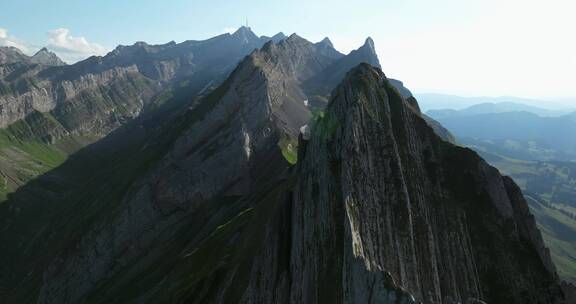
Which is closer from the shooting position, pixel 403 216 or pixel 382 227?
pixel 382 227

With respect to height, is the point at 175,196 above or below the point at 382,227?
below

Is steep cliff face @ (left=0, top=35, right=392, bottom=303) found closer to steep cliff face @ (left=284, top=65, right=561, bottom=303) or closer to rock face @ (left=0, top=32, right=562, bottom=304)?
rock face @ (left=0, top=32, right=562, bottom=304)

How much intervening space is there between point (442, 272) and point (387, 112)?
77.8 feet

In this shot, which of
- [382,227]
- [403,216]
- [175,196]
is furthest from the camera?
[175,196]

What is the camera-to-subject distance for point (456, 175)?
65000 mm

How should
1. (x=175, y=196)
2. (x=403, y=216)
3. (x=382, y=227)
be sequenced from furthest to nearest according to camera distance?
(x=175, y=196) < (x=403, y=216) < (x=382, y=227)

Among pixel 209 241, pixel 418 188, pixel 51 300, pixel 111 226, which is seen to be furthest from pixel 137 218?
pixel 418 188

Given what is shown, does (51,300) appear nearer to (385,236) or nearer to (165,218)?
(165,218)

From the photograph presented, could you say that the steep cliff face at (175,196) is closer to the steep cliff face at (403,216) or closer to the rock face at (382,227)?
the rock face at (382,227)

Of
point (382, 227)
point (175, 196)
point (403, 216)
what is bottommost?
point (175, 196)

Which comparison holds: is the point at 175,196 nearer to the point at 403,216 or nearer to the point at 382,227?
the point at 403,216

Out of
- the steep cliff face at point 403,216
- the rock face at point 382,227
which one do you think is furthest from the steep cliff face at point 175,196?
the steep cliff face at point 403,216

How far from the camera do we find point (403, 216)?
186 feet

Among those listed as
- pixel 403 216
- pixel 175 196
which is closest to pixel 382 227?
pixel 403 216
